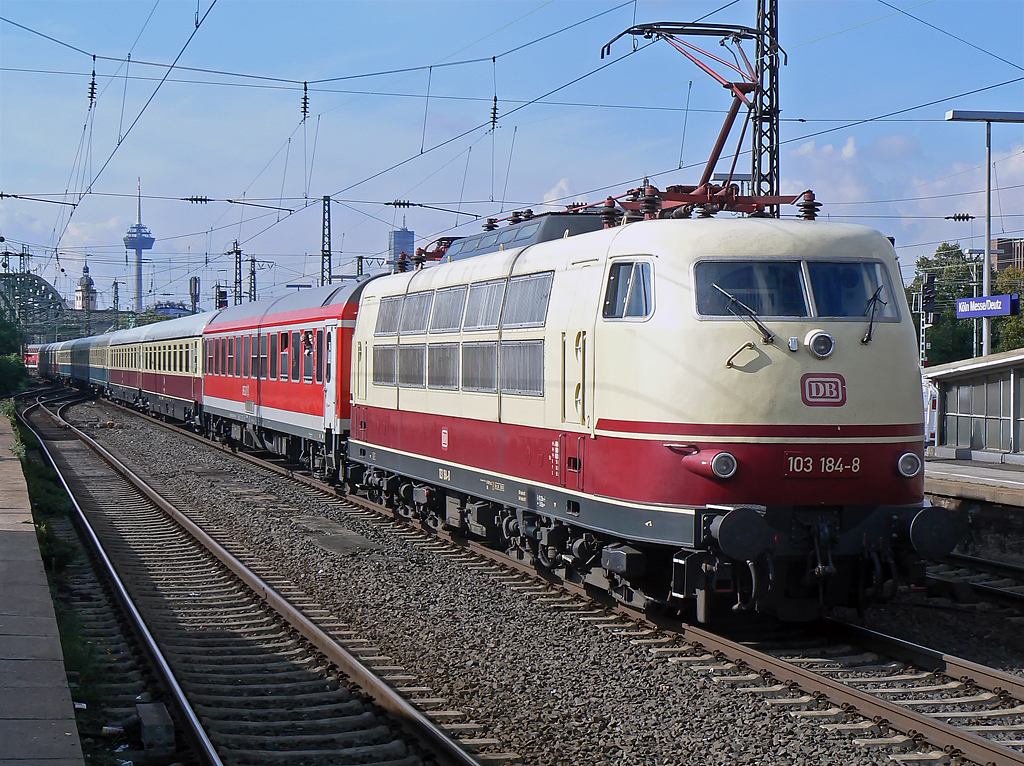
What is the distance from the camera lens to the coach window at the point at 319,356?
19.5 m

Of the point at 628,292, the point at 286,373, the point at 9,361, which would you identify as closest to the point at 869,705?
the point at 628,292

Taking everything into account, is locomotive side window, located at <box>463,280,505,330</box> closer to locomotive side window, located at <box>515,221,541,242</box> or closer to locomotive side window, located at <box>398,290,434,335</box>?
locomotive side window, located at <box>515,221,541,242</box>

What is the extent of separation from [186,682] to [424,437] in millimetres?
5863

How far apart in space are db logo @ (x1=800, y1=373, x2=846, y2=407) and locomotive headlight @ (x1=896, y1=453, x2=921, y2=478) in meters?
0.72

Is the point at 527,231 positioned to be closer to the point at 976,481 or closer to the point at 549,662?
the point at 549,662

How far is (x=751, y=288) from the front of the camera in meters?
8.77

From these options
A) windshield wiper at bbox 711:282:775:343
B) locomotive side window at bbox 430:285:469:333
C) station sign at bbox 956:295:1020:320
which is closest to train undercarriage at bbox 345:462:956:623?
windshield wiper at bbox 711:282:775:343

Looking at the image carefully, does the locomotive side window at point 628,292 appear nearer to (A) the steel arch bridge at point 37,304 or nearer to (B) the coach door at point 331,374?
(B) the coach door at point 331,374

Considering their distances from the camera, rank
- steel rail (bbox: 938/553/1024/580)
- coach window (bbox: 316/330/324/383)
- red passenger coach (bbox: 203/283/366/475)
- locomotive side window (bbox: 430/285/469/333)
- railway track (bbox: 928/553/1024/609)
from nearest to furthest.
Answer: railway track (bbox: 928/553/1024/609)
steel rail (bbox: 938/553/1024/580)
locomotive side window (bbox: 430/285/469/333)
red passenger coach (bbox: 203/283/366/475)
coach window (bbox: 316/330/324/383)

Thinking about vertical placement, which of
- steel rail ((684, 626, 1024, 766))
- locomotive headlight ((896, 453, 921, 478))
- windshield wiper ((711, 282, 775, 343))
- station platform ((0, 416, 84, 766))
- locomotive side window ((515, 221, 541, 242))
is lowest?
steel rail ((684, 626, 1024, 766))

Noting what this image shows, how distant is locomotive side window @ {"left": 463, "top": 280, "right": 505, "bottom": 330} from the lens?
37.8 ft

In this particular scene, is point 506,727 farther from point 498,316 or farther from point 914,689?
point 498,316

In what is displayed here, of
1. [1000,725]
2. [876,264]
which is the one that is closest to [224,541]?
[876,264]

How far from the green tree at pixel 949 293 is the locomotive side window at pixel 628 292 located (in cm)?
5082
